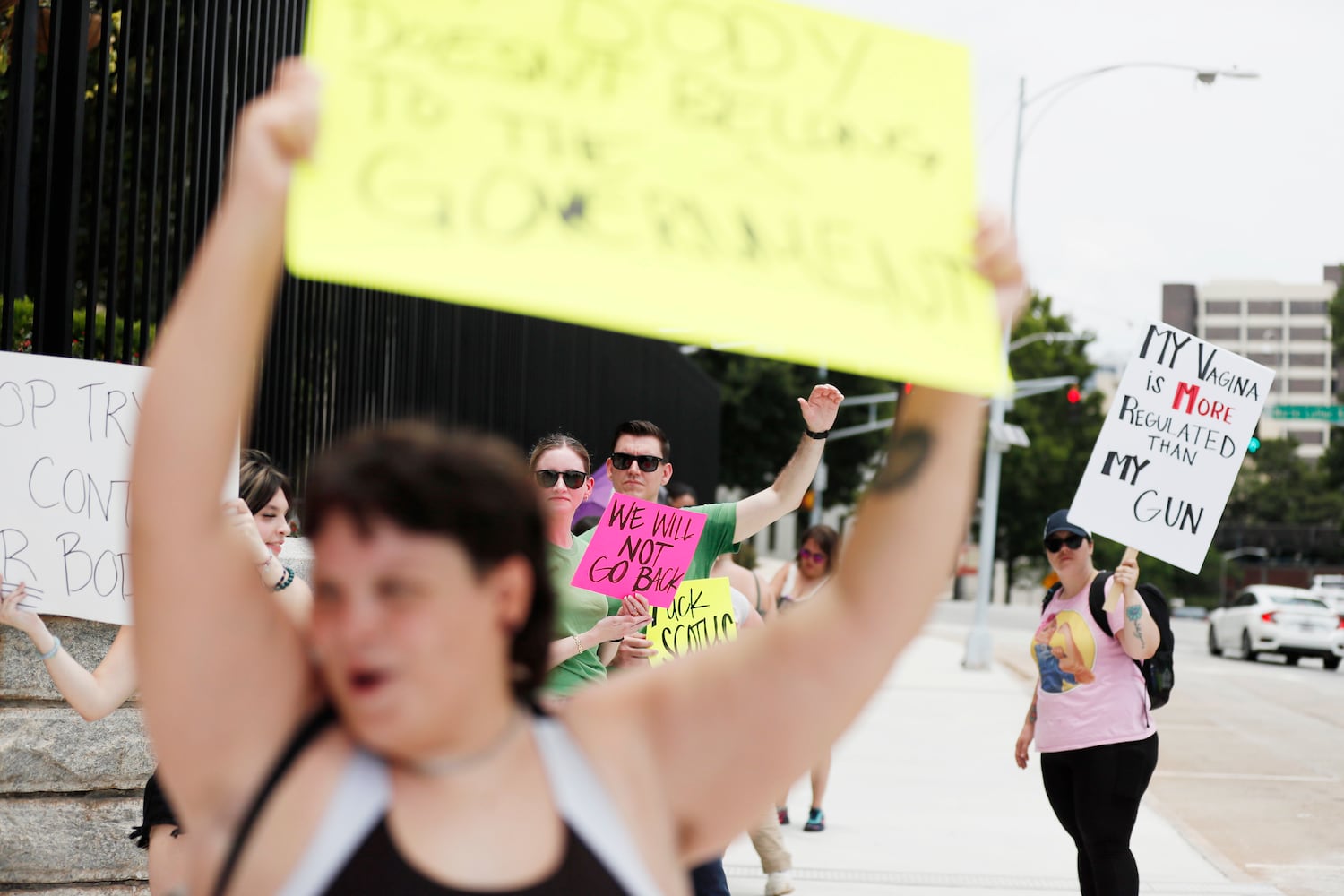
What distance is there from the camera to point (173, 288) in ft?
17.5

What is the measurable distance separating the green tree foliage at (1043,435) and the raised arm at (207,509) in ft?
173

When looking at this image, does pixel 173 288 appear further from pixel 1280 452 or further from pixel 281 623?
pixel 1280 452

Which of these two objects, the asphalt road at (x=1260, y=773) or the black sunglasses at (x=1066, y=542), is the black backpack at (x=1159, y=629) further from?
the asphalt road at (x=1260, y=773)

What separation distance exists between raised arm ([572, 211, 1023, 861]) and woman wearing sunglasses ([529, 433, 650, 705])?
2709 mm

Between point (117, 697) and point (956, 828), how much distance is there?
606 centimetres

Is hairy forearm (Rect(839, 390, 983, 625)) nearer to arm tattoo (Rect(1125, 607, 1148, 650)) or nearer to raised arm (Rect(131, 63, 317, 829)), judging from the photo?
raised arm (Rect(131, 63, 317, 829))

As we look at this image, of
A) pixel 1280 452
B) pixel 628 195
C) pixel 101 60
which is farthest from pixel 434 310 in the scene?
pixel 1280 452

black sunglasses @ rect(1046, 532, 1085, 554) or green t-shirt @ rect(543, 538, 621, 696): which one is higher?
black sunglasses @ rect(1046, 532, 1085, 554)

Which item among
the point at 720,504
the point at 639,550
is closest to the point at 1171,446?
the point at 720,504

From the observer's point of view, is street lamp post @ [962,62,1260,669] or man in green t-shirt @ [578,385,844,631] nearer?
man in green t-shirt @ [578,385,844,631]

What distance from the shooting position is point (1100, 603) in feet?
→ 17.7

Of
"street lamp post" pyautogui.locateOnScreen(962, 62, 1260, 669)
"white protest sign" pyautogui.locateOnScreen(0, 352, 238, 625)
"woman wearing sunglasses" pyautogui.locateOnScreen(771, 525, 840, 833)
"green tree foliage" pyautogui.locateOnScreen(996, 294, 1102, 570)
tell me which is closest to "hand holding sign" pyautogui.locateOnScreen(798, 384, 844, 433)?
"white protest sign" pyautogui.locateOnScreen(0, 352, 238, 625)

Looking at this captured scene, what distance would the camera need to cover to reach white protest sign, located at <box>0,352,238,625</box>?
143 inches

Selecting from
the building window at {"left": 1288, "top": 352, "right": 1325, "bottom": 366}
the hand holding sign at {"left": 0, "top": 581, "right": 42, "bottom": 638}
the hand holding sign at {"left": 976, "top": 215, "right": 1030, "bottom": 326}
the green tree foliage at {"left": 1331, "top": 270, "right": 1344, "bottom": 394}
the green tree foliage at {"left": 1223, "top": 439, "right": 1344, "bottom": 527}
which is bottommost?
the green tree foliage at {"left": 1223, "top": 439, "right": 1344, "bottom": 527}
